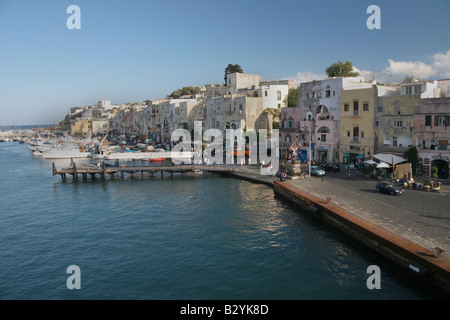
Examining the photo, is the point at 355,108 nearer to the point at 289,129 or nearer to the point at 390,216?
the point at 289,129

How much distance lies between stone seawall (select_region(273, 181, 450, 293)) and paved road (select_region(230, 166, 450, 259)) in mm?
745

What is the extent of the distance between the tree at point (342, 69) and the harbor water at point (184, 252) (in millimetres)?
37499

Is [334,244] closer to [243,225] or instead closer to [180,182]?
[243,225]

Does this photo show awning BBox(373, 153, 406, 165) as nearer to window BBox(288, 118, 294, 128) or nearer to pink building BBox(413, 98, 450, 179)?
pink building BBox(413, 98, 450, 179)

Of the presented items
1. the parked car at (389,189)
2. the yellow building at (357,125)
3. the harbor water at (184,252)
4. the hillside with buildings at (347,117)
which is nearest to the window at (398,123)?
the hillside with buildings at (347,117)

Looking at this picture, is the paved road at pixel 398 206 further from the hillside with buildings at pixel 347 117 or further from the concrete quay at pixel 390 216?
the hillside with buildings at pixel 347 117

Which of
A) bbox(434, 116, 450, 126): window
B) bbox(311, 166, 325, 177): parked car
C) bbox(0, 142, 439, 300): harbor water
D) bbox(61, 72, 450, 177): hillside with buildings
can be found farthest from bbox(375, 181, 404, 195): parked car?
bbox(434, 116, 450, 126): window

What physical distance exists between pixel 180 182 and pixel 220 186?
719 centimetres

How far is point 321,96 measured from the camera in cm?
5125

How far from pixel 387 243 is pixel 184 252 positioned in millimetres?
12411

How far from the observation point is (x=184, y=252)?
23141 millimetres

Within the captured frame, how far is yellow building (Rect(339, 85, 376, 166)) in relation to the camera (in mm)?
43750

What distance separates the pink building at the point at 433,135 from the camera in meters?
36.0

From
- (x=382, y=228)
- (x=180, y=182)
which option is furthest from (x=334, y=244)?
(x=180, y=182)
